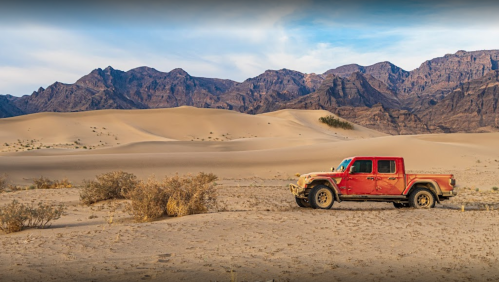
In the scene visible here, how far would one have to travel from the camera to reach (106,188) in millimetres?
18188

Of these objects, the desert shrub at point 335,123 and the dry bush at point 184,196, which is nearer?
the dry bush at point 184,196

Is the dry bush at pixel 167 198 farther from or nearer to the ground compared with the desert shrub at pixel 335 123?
nearer to the ground

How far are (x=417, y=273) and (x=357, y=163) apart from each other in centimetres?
697

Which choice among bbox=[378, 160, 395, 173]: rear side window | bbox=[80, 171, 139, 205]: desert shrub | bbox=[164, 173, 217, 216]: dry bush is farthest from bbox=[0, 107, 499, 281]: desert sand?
bbox=[378, 160, 395, 173]: rear side window

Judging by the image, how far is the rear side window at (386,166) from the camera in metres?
14.1

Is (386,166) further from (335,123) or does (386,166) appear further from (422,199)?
(335,123)

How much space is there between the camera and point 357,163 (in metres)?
14.0

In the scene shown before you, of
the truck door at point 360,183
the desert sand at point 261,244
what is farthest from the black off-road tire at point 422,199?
the truck door at point 360,183

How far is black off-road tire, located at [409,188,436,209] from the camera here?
46.4 feet

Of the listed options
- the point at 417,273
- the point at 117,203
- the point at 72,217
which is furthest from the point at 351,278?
the point at 117,203

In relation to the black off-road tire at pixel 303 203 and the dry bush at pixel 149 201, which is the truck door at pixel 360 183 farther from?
the dry bush at pixel 149 201

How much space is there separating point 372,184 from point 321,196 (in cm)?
163

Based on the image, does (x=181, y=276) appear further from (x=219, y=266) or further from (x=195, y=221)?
(x=195, y=221)

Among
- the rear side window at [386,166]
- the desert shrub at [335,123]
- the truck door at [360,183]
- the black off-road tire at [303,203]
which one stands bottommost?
the black off-road tire at [303,203]
